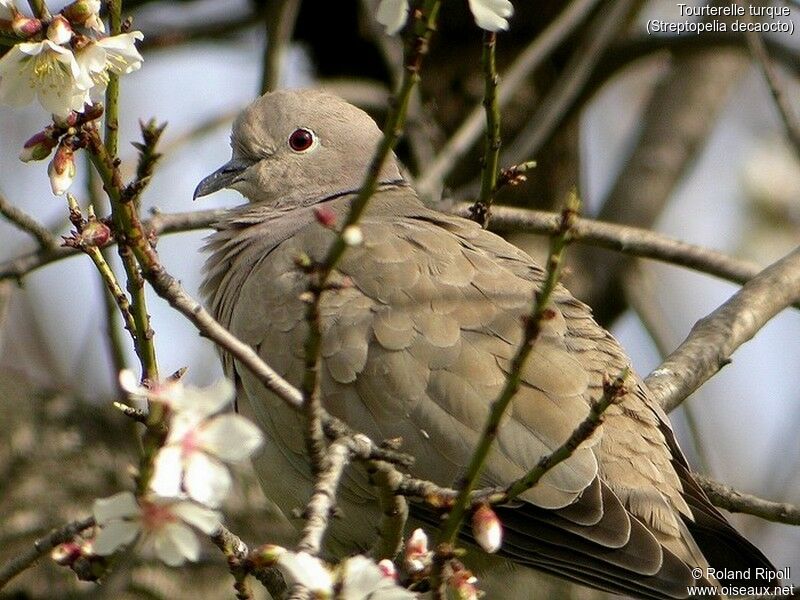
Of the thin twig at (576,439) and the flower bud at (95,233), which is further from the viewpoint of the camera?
the flower bud at (95,233)

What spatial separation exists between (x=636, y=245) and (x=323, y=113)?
4.10ft

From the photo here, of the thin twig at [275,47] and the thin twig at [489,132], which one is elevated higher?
the thin twig at [489,132]

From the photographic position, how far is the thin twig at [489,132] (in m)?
2.55

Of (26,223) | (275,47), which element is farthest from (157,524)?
(275,47)

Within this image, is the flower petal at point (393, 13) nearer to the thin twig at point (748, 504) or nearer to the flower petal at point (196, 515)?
the flower petal at point (196, 515)

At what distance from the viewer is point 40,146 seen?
206cm

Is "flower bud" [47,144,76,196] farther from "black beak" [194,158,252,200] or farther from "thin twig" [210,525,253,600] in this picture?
"black beak" [194,158,252,200]

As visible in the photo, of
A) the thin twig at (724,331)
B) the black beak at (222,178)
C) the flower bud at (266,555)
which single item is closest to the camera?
the flower bud at (266,555)

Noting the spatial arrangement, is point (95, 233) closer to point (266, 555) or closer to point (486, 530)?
point (266, 555)

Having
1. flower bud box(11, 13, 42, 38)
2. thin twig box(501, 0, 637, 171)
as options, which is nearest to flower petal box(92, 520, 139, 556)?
flower bud box(11, 13, 42, 38)

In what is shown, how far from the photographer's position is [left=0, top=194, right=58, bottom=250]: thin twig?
127 inches

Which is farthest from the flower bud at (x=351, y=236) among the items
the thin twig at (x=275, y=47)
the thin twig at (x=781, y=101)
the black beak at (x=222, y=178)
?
the thin twig at (x=275, y=47)

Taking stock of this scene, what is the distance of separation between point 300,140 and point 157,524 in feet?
9.36

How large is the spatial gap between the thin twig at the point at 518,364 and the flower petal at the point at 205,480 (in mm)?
421
